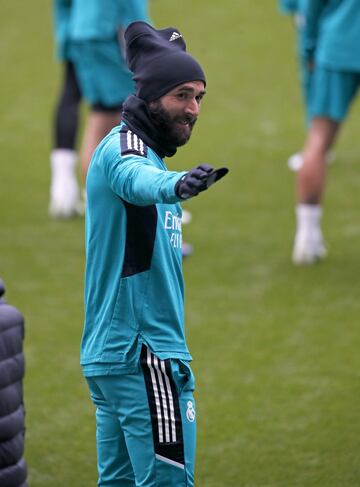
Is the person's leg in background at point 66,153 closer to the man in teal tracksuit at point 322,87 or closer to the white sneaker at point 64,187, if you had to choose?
the white sneaker at point 64,187

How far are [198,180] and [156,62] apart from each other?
2.08 feet

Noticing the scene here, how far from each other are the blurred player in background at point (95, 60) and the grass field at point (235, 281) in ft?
1.21

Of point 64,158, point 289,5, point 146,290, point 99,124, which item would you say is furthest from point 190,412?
point 289,5

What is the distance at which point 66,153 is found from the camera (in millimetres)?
8281

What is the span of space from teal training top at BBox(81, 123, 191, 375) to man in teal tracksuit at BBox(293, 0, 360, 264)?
3575mm

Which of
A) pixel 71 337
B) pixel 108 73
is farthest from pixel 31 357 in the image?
pixel 108 73

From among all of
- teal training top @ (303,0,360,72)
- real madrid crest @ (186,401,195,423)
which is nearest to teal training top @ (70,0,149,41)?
teal training top @ (303,0,360,72)

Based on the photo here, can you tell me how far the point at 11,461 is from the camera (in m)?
3.89

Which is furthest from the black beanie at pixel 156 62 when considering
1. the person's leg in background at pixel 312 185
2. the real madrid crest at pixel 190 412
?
the person's leg in background at pixel 312 185

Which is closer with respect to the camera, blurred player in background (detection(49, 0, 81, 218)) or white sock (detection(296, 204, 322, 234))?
white sock (detection(296, 204, 322, 234))

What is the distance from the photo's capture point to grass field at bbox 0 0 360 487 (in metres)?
4.93

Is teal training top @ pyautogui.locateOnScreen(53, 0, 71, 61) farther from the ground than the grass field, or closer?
farther from the ground

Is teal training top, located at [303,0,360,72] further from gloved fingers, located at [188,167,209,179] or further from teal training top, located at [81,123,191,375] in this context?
gloved fingers, located at [188,167,209,179]

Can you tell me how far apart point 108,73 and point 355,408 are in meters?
3.32
